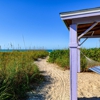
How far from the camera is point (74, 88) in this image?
295 centimetres

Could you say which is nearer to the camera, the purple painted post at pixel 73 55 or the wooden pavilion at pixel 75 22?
the wooden pavilion at pixel 75 22

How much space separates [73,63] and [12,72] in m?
1.93

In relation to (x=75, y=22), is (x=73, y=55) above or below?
below

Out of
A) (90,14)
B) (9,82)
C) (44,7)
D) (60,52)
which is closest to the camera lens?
(90,14)

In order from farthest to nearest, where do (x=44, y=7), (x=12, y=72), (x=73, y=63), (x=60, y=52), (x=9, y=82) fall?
(x=60, y=52) < (x=44, y=7) < (x=12, y=72) < (x=9, y=82) < (x=73, y=63)

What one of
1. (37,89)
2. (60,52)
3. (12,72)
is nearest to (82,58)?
(60,52)

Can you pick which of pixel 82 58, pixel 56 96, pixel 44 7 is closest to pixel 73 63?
pixel 56 96

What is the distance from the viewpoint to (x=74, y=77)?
9.58 ft

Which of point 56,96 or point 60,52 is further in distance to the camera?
point 60,52

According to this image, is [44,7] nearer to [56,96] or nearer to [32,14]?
[32,14]

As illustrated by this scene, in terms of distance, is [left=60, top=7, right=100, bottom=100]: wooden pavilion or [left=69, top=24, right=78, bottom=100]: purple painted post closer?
[left=60, top=7, right=100, bottom=100]: wooden pavilion

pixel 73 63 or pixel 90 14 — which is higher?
pixel 90 14

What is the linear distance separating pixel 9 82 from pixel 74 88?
1663 mm

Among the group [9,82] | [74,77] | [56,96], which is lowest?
[56,96]
